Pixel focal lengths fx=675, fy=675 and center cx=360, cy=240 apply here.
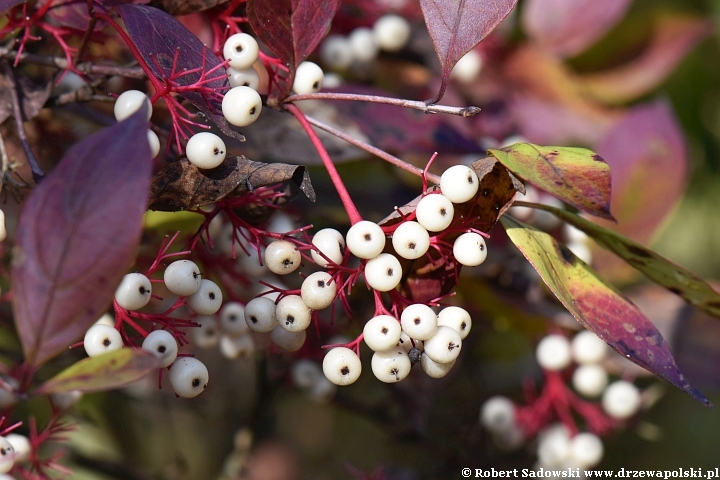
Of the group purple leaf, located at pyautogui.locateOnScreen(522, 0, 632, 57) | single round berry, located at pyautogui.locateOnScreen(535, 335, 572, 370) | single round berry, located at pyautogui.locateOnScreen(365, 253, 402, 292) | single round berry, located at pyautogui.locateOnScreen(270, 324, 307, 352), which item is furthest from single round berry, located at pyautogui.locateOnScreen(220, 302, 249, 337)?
purple leaf, located at pyautogui.locateOnScreen(522, 0, 632, 57)

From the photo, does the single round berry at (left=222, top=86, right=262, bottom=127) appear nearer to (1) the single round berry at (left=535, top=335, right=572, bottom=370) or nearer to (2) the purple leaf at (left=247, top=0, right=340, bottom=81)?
(2) the purple leaf at (left=247, top=0, right=340, bottom=81)

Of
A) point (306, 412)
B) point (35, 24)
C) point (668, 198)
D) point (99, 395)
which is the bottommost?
point (306, 412)

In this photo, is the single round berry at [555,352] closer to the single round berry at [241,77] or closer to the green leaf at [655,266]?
the green leaf at [655,266]

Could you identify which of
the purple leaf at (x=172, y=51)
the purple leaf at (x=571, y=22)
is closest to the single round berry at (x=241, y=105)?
the purple leaf at (x=172, y=51)

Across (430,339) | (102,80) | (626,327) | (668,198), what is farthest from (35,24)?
(668,198)

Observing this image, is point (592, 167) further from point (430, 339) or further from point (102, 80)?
point (102, 80)

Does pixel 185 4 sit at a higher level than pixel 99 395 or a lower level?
higher

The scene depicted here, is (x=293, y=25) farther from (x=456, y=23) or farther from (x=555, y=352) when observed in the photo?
(x=555, y=352)
